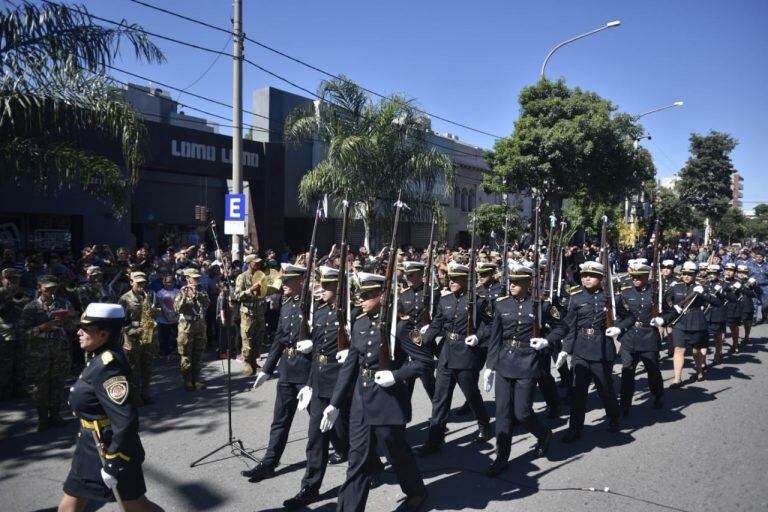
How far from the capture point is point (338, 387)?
4.66m

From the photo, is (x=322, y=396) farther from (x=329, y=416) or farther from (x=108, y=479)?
(x=108, y=479)

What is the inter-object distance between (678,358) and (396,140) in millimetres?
10810

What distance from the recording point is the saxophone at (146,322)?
7266 millimetres

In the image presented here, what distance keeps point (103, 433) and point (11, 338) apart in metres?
4.92

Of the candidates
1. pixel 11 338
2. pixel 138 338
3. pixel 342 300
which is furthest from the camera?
pixel 11 338

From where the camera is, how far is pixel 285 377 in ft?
18.0

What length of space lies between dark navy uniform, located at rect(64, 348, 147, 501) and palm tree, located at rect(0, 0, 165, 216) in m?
6.46

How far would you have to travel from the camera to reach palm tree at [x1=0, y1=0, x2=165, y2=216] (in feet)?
27.8

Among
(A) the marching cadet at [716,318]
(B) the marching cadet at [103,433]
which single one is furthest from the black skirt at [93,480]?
(A) the marching cadet at [716,318]

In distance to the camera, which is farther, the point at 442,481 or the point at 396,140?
the point at 396,140

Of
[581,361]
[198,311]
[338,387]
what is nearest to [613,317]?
[581,361]

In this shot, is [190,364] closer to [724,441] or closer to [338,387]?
[338,387]

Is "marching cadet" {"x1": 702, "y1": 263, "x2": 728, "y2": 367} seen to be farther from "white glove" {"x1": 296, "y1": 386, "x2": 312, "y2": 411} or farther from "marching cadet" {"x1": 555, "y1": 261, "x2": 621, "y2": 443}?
A: "white glove" {"x1": 296, "y1": 386, "x2": 312, "y2": 411}

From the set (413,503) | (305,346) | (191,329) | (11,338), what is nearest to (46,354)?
(11,338)
